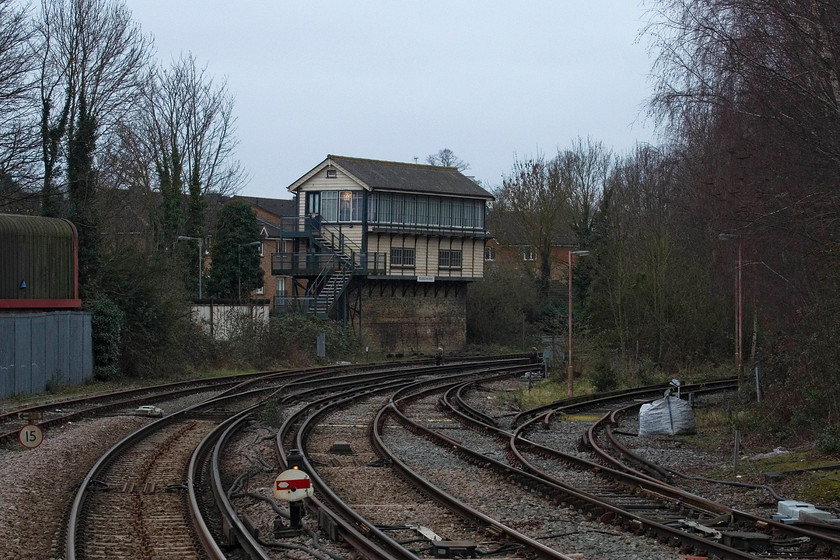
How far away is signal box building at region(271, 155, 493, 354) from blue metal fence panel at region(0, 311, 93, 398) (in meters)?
18.5

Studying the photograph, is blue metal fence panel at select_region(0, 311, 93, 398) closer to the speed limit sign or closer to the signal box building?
the speed limit sign

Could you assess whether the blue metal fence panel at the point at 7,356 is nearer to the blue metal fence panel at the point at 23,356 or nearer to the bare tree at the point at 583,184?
the blue metal fence panel at the point at 23,356

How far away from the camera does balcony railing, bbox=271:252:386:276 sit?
156 feet

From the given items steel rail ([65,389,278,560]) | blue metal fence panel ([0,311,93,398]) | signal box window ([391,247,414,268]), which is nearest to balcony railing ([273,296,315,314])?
signal box window ([391,247,414,268])

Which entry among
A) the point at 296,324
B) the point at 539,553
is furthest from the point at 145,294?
the point at 539,553

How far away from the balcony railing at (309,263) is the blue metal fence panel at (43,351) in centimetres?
1874

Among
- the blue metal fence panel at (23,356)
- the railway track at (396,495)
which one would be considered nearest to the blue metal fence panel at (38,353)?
the blue metal fence panel at (23,356)

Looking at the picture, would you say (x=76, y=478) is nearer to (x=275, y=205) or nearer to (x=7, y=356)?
(x=7, y=356)

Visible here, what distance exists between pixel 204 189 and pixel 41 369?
2555 centimetres

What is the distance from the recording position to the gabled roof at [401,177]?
163 ft

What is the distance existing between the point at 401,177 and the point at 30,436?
3837 cm

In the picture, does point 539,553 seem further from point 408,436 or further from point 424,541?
point 408,436

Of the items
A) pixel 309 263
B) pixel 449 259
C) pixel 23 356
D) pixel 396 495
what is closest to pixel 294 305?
pixel 309 263

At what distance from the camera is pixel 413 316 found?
51.1m
